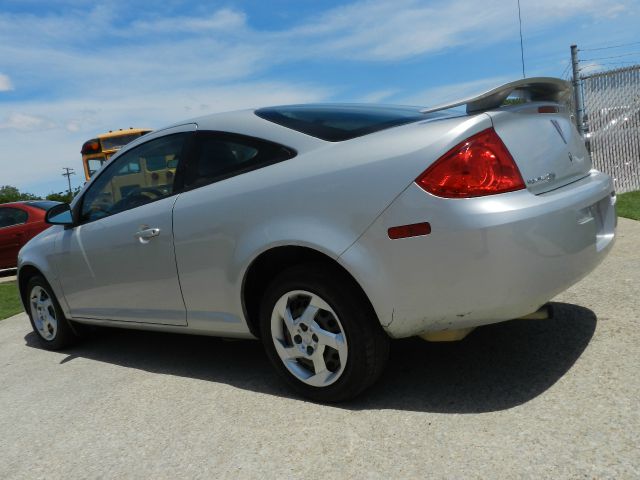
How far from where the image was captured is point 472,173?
8.40 feet

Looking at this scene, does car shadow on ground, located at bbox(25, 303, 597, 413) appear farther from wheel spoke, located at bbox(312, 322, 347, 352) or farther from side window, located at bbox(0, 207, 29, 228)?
side window, located at bbox(0, 207, 29, 228)

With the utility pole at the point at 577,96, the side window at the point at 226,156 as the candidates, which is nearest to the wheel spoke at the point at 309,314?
the side window at the point at 226,156

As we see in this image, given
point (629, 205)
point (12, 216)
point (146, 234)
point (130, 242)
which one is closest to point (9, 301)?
point (12, 216)

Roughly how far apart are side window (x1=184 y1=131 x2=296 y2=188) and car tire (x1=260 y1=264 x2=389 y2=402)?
24.4 inches

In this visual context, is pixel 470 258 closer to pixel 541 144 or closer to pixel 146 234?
pixel 541 144

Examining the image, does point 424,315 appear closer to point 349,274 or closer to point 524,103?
point 349,274

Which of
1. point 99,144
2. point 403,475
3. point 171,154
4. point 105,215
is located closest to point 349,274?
point 403,475

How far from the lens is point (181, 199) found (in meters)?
3.53

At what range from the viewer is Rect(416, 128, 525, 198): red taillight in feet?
8.35

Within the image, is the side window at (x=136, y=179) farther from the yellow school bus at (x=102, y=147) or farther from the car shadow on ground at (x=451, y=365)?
the yellow school bus at (x=102, y=147)

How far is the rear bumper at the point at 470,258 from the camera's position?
2.50 m

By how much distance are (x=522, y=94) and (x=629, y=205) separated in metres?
5.71

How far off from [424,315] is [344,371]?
51cm

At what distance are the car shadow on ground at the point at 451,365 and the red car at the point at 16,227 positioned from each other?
25.6ft
